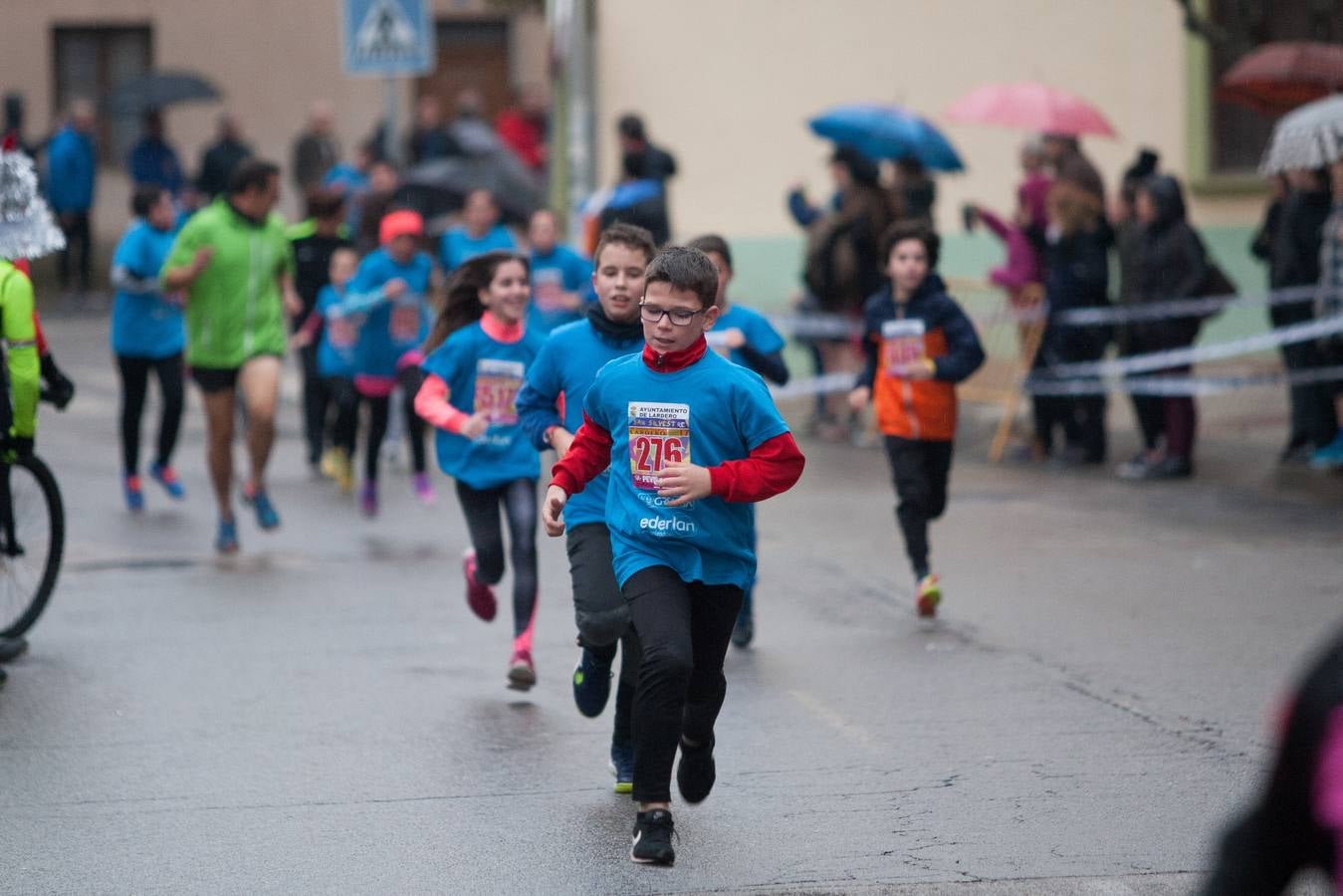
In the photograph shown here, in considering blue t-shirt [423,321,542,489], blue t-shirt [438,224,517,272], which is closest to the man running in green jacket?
blue t-shirt [438,224,517,272]

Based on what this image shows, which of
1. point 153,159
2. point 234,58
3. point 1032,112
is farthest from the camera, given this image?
point 234,58

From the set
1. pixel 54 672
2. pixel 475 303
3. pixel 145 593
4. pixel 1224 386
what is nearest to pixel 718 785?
pixel 475 303

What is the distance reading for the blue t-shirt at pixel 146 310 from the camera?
1232 cm

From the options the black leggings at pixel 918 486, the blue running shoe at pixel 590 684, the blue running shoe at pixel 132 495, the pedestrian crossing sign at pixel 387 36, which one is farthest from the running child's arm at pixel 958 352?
the pedestrian crossing sign at pixel 387 36

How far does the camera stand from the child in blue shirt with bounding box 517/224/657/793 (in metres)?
6.13

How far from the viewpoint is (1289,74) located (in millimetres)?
13242

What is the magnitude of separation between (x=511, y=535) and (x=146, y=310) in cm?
538

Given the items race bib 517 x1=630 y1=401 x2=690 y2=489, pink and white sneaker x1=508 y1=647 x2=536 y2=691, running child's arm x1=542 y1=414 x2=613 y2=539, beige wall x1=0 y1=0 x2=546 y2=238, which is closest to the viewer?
race bib 517 x1=630 y1=401 x2=690 y2=489

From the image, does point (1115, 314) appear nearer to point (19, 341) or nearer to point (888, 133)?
point (888, 133)

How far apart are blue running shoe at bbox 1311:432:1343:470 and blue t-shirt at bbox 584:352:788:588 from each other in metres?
8.22

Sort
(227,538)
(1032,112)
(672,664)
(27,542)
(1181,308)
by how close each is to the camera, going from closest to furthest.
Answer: (672,664)
(27,542)
(227,538)
(1181,308)
(1032,112)

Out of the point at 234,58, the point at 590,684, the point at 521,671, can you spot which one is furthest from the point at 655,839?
the point at 234,58

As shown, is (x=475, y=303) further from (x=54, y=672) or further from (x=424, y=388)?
(x=54, y=672)

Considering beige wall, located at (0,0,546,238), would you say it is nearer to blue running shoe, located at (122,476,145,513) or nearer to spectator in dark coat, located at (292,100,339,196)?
spectator in dark coat, located at (292,100,339,196)
